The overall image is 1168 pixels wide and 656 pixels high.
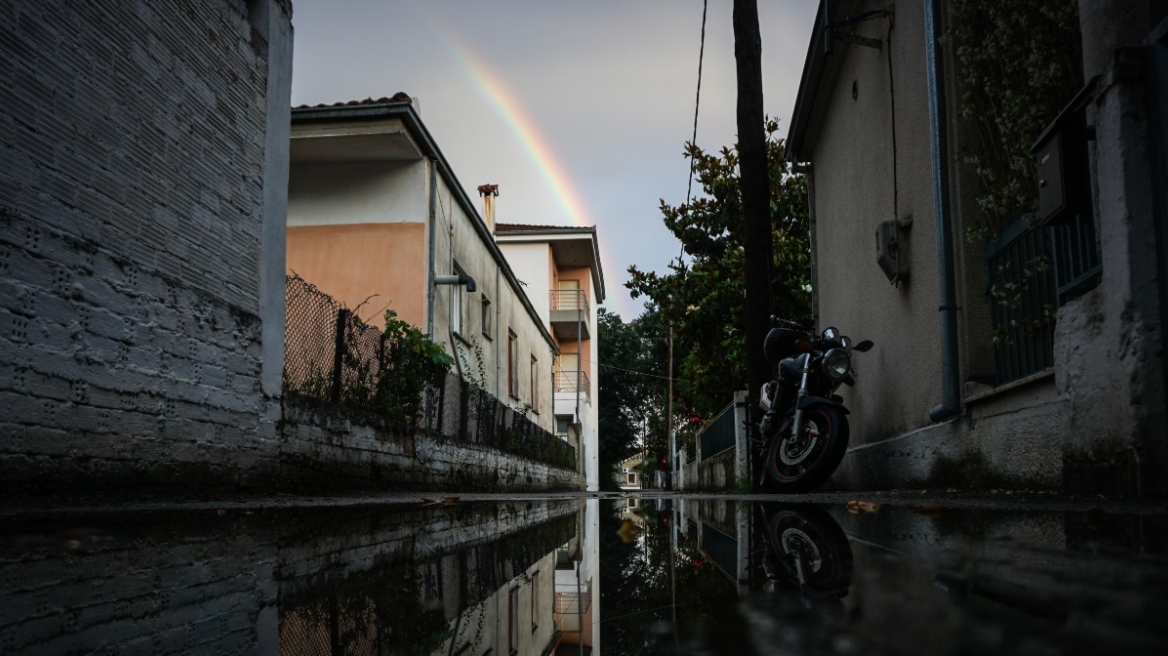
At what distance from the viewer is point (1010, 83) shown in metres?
5.16

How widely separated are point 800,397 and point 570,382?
29.1m

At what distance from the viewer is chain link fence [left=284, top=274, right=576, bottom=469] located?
7.67 m

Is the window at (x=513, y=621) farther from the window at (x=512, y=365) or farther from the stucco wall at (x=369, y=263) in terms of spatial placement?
the window at (x=512, y=365)

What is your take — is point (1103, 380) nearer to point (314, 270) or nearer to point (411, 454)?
point (411, 454)

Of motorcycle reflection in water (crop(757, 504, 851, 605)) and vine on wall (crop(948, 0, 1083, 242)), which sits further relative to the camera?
vine on wall (crop(948, 0, 1083, 242))

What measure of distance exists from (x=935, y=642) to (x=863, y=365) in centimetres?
853

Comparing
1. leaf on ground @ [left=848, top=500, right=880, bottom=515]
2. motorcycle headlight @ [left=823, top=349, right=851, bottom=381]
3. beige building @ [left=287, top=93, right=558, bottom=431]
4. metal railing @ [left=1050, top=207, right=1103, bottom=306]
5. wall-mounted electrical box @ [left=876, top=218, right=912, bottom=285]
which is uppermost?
beige building @ [left=287, top=93, right=558, bottom=431]

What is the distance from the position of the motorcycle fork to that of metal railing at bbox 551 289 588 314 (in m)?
A: 26.9

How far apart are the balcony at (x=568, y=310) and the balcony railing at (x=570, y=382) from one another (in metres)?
1.71

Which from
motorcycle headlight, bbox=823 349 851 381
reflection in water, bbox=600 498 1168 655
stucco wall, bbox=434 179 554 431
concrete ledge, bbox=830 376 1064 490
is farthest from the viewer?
stucco wall, bbox=434 179 554 431

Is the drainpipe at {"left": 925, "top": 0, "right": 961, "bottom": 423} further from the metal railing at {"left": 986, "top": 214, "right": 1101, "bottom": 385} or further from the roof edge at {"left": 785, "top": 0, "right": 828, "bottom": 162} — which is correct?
the roof edge at {"left": 785, "top": 0, "right": 828, "bottom": 162}

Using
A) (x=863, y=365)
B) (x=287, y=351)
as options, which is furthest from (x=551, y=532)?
(x=863, y=365)

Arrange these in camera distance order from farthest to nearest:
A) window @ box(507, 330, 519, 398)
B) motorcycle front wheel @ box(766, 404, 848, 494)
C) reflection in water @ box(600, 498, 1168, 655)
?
window @ box(507, 330, 519, 398)
motorcycle front wheel @ box(766, 404, 848, 494)
reflection in water @ box(600, 498, 1168, 655)

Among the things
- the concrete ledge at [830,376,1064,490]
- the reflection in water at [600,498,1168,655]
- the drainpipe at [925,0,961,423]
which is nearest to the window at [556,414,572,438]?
the concrete ledge at [830,376,1064,490]
